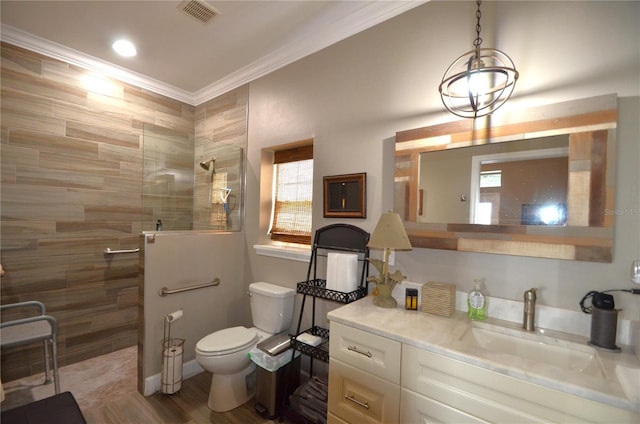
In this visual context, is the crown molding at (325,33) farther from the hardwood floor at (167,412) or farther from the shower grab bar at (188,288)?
the hardwood floor at (167,412)

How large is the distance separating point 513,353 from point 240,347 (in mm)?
1623

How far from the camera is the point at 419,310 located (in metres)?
1.58

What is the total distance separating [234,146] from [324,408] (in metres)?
2.41

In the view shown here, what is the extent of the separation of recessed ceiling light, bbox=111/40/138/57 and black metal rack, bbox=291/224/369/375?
2.29 meters

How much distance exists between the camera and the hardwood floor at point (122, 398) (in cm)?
189

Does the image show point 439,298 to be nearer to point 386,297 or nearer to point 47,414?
point 386,297

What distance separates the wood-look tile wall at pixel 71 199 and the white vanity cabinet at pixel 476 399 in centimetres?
244

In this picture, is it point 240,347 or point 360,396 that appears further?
point 240,347

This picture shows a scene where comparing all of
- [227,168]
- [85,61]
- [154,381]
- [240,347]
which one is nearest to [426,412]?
[240,347]

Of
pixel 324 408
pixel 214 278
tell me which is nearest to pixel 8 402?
pixel 214 278

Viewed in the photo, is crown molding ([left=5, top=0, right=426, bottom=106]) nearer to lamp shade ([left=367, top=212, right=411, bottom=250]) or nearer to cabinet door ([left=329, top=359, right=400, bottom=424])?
lamp shade ([left=367, top=212, right=411, bottom=250])

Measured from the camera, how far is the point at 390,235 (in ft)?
5.10

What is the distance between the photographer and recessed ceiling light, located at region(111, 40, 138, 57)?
2408 mm

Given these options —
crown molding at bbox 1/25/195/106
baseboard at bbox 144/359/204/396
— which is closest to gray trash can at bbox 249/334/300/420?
baseboard at bbox 144/359/204/396
